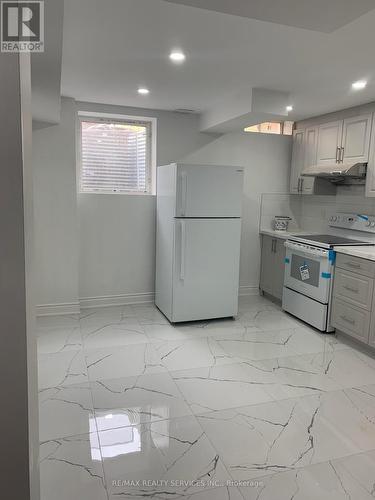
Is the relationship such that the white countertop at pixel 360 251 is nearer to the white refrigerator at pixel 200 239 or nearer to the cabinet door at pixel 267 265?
the white refrigerator at pixel 200 239

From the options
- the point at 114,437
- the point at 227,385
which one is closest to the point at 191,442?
the point at 114,437

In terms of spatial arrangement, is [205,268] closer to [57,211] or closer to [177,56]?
[57,211]

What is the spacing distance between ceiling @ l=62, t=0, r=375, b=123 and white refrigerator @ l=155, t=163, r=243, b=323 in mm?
795

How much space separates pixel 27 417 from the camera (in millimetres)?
927

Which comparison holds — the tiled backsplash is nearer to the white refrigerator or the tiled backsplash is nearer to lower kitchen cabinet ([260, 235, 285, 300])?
lower kitchen cabinet ([260, 235, 285, 300])

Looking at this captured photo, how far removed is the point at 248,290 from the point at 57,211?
2.69m

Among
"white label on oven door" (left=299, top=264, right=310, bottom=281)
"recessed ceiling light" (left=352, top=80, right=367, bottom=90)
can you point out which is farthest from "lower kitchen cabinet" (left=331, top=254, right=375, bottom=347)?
"recessed ceiling light" (left=352, top=80, right=367, bottom=90)

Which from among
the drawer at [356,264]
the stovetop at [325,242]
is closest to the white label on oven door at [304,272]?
the stovetop at [325,242]

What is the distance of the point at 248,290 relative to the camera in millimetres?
5086

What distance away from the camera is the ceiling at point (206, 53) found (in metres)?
1.91

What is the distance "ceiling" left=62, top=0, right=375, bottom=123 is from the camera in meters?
1.91

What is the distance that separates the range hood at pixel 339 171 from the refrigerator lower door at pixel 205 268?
3.57 feet

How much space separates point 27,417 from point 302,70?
2811mm

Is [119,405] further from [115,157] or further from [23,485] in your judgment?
[115,157]
